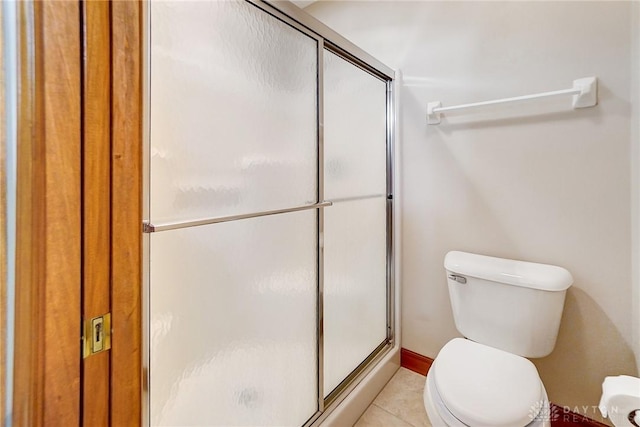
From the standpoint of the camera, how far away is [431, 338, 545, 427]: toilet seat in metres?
1.01

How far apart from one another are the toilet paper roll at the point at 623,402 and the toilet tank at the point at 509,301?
599 mm

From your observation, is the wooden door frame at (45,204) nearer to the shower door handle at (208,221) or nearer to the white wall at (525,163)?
the shower door handle at (208,221)

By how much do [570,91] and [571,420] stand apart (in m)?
1.51

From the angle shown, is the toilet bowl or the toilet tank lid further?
the toilet tank lid

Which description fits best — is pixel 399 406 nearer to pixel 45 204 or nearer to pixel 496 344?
pixel 496 344

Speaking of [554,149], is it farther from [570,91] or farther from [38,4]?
[38,4]

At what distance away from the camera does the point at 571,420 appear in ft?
4.79

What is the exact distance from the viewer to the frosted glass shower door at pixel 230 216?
818mm

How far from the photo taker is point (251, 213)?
1043mm

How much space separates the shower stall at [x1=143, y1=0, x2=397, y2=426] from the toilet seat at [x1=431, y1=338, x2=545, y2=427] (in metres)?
0.53

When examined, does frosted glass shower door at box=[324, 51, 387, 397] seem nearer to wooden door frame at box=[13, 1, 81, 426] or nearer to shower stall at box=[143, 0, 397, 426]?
shower stall at box=[143, 0, 397, 426]

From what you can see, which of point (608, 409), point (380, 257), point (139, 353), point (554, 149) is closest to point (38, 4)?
point (139, 353)

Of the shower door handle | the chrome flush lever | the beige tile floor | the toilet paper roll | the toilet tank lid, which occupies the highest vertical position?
the shower door handle

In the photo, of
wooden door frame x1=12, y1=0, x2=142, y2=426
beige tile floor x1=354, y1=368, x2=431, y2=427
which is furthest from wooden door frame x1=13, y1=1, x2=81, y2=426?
beige tile floor x1=354, y1=368, x2=431, y2=427
